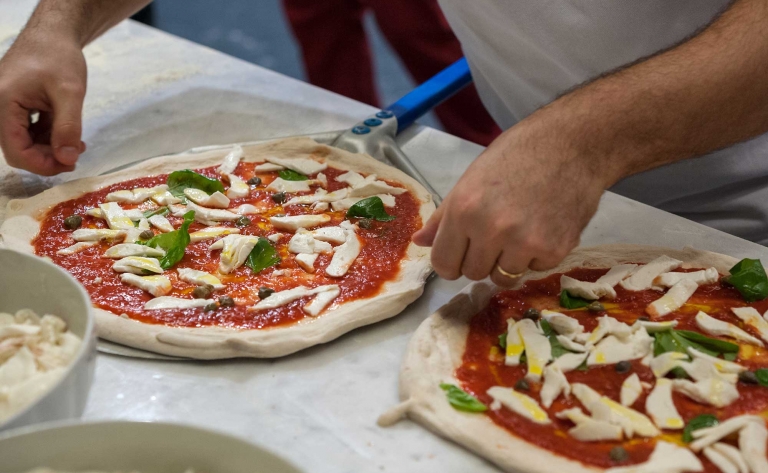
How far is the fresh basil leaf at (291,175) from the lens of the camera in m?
2.34

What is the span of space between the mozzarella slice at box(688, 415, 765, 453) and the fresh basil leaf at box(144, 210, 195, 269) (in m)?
1.26

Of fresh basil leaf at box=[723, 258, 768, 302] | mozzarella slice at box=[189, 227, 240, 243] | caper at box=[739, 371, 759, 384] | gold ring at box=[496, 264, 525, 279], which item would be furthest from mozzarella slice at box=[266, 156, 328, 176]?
caper at box=[739, 371, 759, 384]

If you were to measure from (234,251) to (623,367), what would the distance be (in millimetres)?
981

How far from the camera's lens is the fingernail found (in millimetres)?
2201

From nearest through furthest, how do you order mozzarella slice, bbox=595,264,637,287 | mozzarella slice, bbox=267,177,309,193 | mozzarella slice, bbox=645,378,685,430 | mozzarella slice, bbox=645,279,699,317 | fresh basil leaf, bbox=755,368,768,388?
A: mozzarella slice, bbox=645,378,685,430
fresh basil leaf, bbox=755,368,768,388
mozzarella slice, bbox=645,279,699,317
mozzarella slice, bbox=595,264,637,287
mozzarella slice, bbox=267,177,309,193

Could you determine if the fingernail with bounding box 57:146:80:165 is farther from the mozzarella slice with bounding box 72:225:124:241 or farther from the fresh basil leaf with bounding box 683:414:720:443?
the fresh basil leaf with bounding box 683:414:720:443

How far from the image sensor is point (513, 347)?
1.61m

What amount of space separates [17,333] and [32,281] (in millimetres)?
141

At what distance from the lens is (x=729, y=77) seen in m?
1.65

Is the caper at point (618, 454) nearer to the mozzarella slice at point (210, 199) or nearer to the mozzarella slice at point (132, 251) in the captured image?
the mozzarella slice at point (132, 251)

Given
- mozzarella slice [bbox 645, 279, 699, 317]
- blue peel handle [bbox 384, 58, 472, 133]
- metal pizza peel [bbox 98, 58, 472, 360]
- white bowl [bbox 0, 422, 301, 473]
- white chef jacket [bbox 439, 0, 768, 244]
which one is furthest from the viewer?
blue peel handle [bbox 384, 58, 472, 133]

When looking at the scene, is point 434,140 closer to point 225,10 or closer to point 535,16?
point 535,16

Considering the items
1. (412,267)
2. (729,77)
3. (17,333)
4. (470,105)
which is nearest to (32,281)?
(17,333)

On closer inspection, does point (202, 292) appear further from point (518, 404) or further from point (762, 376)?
point (762, 376)
